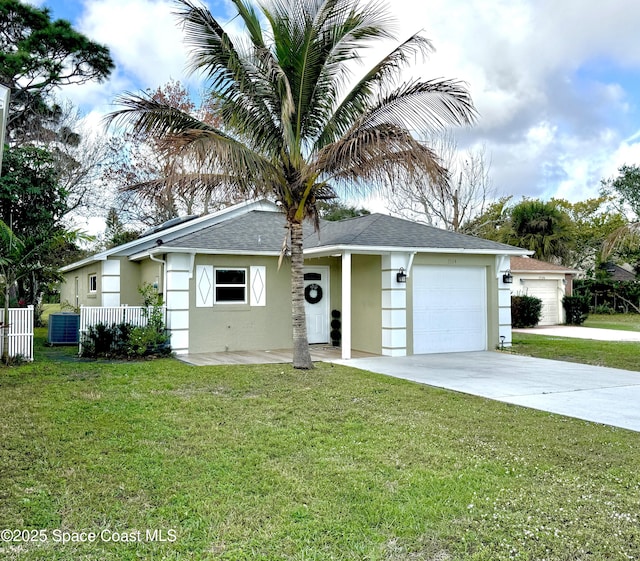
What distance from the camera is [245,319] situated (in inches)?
527

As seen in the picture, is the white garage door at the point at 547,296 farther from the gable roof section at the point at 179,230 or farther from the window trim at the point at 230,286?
the window trim at the point at 230,286

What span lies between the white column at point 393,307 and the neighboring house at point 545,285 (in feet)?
40.8

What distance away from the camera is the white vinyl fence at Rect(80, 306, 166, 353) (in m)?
12.2

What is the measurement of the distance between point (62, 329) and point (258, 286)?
643 cm

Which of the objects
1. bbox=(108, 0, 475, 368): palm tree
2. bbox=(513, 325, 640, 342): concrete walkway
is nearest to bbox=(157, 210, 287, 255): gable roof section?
bbox=(108, 0, 475, 368): palm tree

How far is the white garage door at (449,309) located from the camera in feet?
42.1

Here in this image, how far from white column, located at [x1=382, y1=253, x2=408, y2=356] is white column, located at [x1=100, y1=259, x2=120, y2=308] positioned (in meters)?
8.31

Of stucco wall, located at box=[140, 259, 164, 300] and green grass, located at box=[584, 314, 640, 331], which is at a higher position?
stucco wall, located at box=[140, 259, 164, 300]

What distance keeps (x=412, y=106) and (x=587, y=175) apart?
3161 cm

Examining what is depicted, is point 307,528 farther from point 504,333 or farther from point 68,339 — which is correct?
point 68,339

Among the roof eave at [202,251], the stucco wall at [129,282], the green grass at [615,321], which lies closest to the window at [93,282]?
the stucco wall at [129,282]

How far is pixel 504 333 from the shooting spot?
13844mm

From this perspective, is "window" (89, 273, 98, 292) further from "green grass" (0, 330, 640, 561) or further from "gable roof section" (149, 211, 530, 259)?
"green grass" (0, 330, 640, 561)

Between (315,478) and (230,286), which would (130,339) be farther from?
(315,478)
